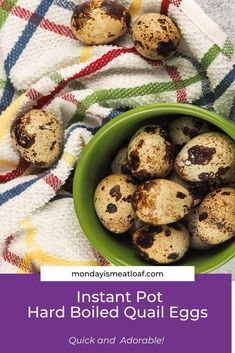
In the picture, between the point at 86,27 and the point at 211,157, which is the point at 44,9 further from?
the point at 211,157

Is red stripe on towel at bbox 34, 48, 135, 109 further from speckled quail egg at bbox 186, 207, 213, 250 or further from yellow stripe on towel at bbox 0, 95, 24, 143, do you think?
speckled quail egg at bbox 186, 207, 213, 250

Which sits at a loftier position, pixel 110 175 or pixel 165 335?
pixel 110 175

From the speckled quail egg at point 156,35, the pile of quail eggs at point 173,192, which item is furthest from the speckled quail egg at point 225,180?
the speckled quail egg at point 156,35

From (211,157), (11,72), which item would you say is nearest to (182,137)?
(211,157)

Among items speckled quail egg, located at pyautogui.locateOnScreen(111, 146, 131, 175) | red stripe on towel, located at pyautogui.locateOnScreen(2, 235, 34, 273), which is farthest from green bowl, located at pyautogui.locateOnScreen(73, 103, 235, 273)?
red stripe on towel, located at pyautogui.locateOnScreen(2, 235, 34, 273)

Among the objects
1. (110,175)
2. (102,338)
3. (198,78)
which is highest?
(198,78)

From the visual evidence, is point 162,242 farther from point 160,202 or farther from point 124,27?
point 124,27
